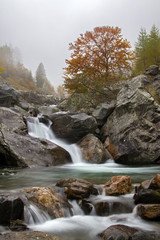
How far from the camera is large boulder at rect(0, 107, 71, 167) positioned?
9867 millimetres

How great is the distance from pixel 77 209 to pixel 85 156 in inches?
299

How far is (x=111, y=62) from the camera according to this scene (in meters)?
20.0

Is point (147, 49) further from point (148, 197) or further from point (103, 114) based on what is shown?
point (148, 197)

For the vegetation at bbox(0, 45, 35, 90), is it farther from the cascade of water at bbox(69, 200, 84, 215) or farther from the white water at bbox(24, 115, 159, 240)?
the white water at bbox(24, 115, 159, 240)

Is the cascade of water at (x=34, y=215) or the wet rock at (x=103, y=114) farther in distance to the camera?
the wet rock at (x=103, y=114)

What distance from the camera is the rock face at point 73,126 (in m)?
13.3

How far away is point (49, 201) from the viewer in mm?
4586

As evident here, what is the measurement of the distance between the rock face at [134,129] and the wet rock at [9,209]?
906 cm

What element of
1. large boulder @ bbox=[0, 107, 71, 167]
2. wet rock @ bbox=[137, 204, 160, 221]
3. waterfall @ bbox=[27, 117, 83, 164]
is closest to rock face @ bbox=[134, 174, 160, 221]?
wet rock @ bbox=[137, 204, 160, 221]

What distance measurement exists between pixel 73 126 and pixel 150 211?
9357 mm

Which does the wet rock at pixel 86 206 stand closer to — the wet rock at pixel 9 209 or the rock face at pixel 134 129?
the wet rock at pixel 9 209

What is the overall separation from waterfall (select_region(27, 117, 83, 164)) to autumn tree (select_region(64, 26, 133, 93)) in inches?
228

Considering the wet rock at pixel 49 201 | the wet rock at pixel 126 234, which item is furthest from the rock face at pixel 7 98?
the wet rock at pixel 126 234

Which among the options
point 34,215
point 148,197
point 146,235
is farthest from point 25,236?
point 148,197
